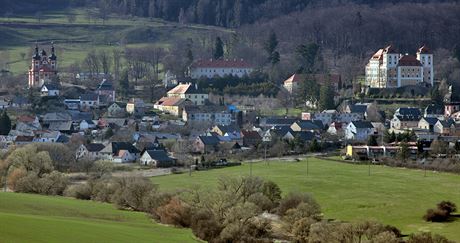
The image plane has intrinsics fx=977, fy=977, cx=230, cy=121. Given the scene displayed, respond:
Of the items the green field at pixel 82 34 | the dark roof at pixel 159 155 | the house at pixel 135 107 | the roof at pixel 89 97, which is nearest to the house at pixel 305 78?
the house at pixel 135 107

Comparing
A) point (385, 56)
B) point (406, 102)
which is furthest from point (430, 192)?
point (385, 56)

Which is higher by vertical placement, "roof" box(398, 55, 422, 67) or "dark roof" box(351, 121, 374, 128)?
"roof" box(398, 55, 422, 67)

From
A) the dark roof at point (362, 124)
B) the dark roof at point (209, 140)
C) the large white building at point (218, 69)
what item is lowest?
the dark roof at point (209, 140)

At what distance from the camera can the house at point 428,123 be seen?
2608 inches

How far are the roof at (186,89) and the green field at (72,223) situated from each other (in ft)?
124

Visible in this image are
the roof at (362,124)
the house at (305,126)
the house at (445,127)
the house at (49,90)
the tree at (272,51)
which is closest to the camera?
the house at (445,127)

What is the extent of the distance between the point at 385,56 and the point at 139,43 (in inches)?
1437

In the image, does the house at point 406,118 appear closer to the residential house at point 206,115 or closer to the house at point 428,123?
the house at point 428,123

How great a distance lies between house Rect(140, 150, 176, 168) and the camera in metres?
56.3

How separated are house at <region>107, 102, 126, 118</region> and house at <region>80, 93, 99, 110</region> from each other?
7.39 ft

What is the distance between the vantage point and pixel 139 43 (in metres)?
109

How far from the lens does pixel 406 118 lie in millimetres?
68250

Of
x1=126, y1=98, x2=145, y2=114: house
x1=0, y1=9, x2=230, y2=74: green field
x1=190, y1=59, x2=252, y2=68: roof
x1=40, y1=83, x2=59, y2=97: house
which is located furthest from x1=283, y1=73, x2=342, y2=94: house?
x1=0, y1=9, x2=230, y2=74: green field

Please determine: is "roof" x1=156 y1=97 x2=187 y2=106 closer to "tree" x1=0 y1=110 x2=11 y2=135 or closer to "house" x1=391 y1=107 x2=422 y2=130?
"tree" x1=0 y1=110 x2=11 y2=135
